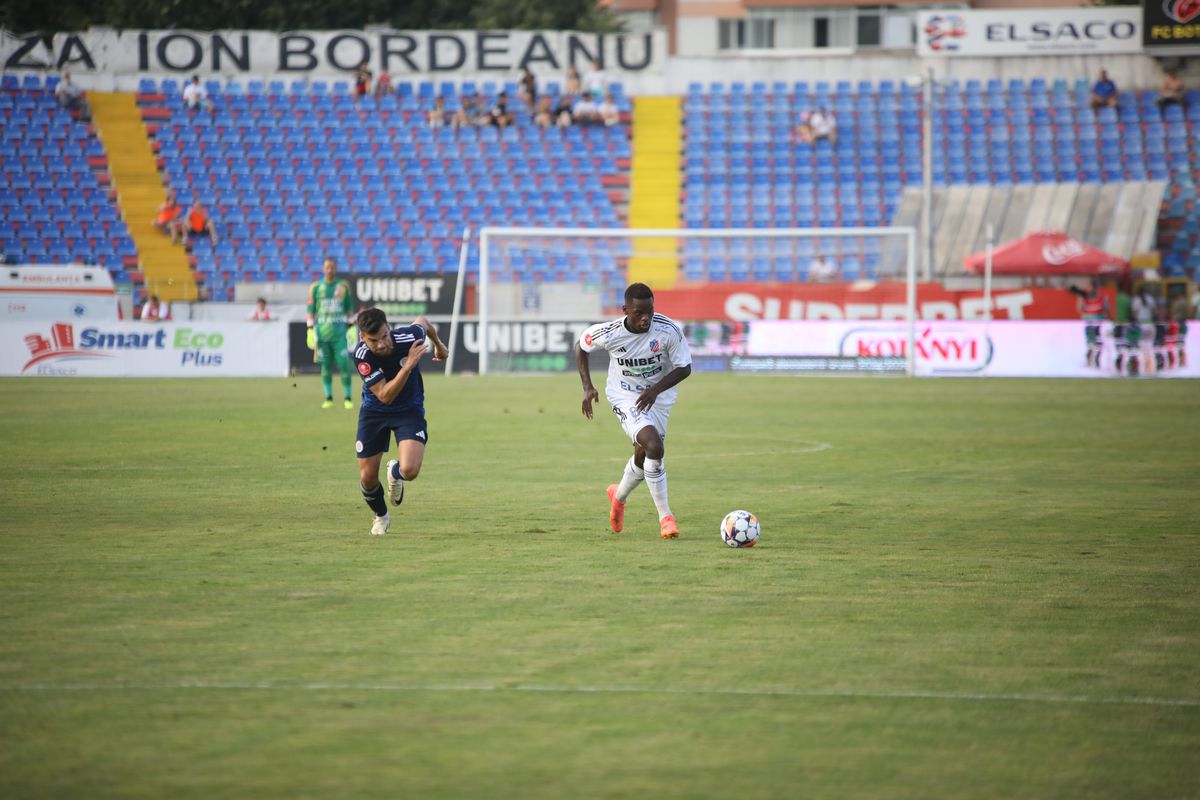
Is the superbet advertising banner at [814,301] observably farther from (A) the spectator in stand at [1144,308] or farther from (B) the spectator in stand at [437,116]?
(B) the spectator in stand at [437,116]

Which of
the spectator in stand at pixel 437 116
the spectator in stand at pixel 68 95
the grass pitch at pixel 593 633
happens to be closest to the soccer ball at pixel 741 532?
the grass pitch at pixel 593 633

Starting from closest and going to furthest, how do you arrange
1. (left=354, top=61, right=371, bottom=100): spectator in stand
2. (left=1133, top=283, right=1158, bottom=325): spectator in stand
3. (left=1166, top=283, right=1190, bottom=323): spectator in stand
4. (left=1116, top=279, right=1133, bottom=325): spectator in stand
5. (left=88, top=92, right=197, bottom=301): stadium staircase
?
(left=1116, top=279, right=1133, bottom=325): spectator in stand
(left=1133, top=283, right=1158, bottom=325): spectator in stand
(left=1166, top=283, right=1190, bottom=323): spectator in stand
(left=88, top=92, right=197, bottom=301): stadium staircase
(left=354, top=61, right=371, bottom=100): spectator in stand

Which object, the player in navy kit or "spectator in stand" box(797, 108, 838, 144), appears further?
"spectator in stand" box(797, 108, 838, 144)

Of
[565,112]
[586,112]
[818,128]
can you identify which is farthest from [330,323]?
[818,128]

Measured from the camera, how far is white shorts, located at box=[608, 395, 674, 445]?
11.0 meters

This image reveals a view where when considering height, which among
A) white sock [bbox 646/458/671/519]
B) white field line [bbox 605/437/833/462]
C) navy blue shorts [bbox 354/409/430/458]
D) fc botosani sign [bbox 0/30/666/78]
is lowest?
white field line [bbox 605/437/833/462]

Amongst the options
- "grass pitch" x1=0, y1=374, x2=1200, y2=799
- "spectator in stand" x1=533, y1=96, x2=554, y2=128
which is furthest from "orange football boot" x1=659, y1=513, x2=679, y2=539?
"spectator in stand" x1=533, y1=96, x2=554, y2=128

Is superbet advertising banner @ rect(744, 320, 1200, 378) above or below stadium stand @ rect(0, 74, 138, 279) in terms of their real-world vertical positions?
below

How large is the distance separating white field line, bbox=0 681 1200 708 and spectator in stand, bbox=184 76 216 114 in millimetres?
42934

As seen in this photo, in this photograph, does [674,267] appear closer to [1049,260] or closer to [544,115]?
[1049,260]

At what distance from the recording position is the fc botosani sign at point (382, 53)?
47500mm

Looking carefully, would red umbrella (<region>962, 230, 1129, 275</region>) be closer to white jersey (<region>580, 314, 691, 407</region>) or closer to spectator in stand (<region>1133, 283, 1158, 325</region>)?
spectator in stand (<region>1133, 283, 1158, 325</region>)

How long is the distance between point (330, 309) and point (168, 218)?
21.0m

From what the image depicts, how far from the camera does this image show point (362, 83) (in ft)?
153
